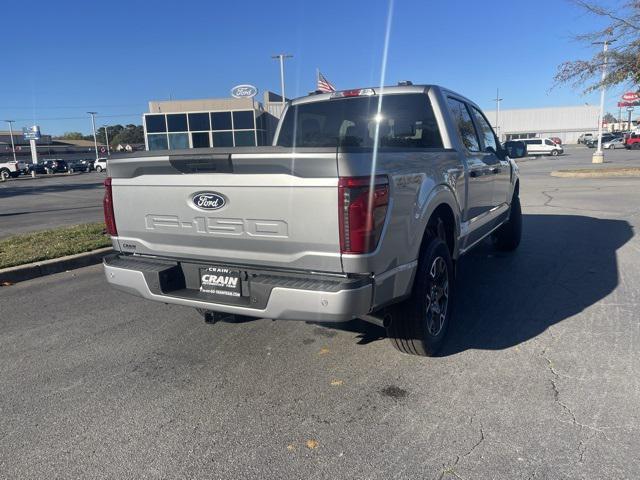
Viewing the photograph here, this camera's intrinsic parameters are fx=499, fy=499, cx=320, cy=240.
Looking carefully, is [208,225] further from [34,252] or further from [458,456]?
[34,252]

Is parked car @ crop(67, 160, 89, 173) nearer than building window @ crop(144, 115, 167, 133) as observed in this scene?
No

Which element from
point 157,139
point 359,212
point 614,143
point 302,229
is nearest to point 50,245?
point 302,229

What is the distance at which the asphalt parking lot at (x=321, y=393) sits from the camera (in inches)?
102

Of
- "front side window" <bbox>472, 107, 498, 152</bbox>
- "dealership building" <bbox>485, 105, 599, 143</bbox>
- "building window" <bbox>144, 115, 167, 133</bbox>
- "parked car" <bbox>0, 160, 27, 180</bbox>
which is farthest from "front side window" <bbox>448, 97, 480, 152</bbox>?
"dealership building" <bbox>485, 105, 599, 143</bbox>

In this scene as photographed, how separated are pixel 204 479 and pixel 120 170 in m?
2.20

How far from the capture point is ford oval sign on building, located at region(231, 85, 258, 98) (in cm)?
3875

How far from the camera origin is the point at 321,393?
3.29 m

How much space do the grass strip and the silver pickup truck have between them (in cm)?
372

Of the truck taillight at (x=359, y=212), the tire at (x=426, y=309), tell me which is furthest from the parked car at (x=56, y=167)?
the truck taillight at (x=359, y=212)

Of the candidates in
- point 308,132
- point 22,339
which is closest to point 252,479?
point 22,339

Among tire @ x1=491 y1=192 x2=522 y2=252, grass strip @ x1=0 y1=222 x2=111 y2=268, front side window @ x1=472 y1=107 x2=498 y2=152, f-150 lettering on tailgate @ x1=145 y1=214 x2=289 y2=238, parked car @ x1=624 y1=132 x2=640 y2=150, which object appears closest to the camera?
f-150 lettering on tailgate @ x1=145 y1=214 x2=289 y2=238

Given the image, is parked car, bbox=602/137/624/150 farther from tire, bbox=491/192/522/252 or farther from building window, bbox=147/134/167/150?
tire, bbox=491/192/522/252

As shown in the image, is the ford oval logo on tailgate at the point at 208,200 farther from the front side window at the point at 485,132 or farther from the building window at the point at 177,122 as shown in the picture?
the building window at the point at 177,122

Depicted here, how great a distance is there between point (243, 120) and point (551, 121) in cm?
7515
